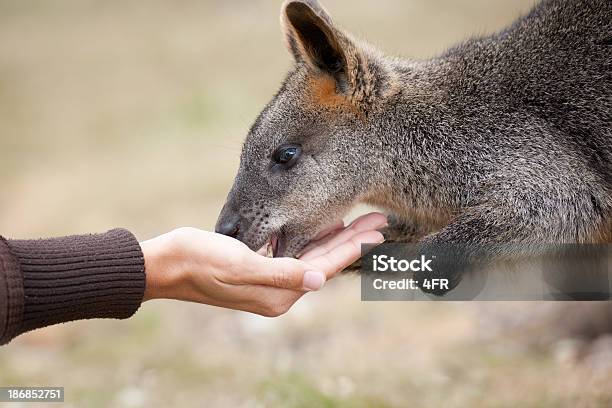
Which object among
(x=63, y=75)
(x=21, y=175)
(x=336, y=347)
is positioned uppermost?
(x=63, y=75)

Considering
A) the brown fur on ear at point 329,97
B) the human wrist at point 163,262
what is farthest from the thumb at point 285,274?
the brown fur on ear at point 329,97

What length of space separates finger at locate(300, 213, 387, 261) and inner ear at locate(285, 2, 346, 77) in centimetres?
75

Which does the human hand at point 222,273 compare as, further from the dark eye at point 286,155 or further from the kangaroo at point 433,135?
the dark eye at point 286,155

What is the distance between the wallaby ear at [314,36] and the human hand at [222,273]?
1.09 metres

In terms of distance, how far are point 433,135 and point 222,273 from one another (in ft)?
4.41

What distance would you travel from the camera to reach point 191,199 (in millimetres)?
10344

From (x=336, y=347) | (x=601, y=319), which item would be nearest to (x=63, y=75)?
(x=336, y=347)

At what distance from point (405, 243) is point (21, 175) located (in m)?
9.79

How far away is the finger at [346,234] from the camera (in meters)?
4.07

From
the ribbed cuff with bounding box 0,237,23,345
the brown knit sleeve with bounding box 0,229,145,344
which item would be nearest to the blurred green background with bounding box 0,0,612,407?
the brown knit sleeve with bounding box 0,229,145,344

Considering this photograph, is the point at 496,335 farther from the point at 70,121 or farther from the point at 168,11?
the point at 168,11

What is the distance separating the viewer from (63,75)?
53.0 ft

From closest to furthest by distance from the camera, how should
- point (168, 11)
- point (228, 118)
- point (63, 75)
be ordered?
point (228, 118) < point (63, 75) < point (168, 11)

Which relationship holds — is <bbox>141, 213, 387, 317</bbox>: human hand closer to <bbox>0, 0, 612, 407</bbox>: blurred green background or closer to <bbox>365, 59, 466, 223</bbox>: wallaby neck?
<bbox>365, 59, 466, 223</bbox>: wallaby neck
